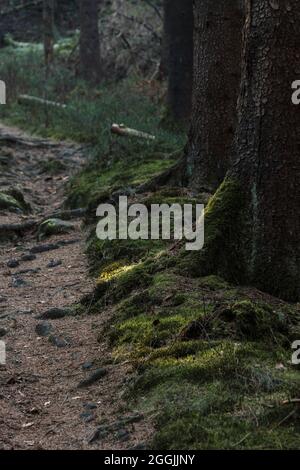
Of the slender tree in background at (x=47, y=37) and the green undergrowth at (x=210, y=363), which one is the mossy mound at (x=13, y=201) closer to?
the green undergrowth at (x=210, y=363)

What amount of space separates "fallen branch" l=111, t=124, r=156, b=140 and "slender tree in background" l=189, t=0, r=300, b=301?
6732mm

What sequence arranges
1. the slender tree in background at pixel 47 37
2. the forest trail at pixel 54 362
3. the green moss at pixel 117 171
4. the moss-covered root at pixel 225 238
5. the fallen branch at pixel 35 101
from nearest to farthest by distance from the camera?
the forest trail at pixel 54 362, the moss-covered root at pixel 225 238, the green moss at pixel 117 171, the fallen branch at pixel 35 101, the slender tree in background at pixel 47 37

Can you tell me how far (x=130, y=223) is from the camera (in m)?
7.83

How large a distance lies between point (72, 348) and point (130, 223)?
8.22 feet

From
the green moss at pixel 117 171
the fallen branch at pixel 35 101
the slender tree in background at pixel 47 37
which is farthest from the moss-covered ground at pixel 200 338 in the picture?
the slender tree in background at pixel 47 37

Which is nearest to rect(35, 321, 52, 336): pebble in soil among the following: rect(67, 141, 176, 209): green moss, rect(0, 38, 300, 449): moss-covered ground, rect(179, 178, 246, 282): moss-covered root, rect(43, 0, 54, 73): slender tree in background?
rect(0, 38, 300, 449): moss-covered ground

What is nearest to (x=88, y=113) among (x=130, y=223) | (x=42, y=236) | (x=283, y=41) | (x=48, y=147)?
(x=48, y=147)

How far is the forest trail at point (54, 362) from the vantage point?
13.5 ft

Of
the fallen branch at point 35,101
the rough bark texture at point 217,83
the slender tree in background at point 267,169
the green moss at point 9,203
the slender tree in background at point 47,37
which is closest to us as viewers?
the slender tree in background at point 267,169

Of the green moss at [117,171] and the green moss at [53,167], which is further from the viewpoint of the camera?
the green moss at [53,167]

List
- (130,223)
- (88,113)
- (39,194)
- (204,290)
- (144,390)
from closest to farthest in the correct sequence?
(144,390), (204,290), (130,223), (39,194), (88,113)

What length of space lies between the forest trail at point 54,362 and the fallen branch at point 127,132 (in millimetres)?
3262
